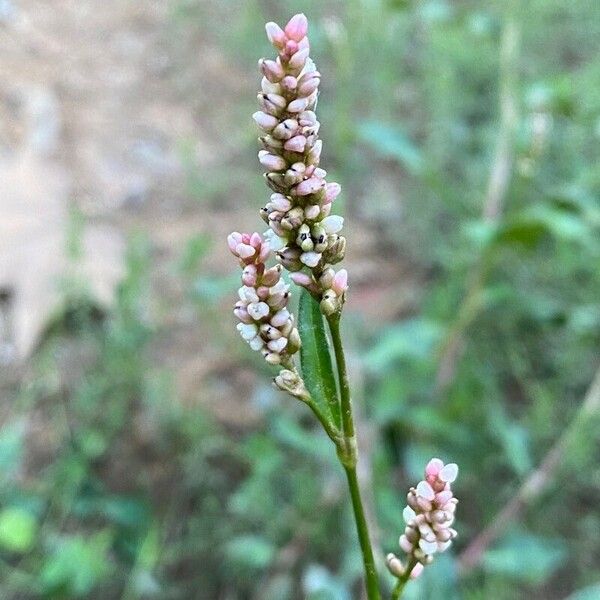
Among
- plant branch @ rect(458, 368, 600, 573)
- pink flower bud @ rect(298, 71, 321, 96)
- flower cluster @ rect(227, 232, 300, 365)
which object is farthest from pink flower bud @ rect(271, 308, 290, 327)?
plant branch @ rect(458, 368, 600, 573)

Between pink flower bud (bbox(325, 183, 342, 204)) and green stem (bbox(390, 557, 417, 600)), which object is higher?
pink flower bud (bbox(325, 183, 342, 204))

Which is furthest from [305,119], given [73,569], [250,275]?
[73,569]

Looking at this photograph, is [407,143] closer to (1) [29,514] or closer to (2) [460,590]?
(2) [460,590]

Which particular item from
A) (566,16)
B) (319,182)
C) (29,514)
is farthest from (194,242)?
(566,16)

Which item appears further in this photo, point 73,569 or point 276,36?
point 73,569

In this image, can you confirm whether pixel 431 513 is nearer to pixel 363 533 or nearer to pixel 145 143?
pixel 363 533

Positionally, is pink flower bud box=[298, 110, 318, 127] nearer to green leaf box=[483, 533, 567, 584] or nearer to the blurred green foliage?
the blurred green foliage
